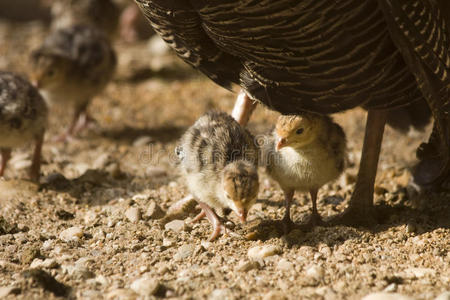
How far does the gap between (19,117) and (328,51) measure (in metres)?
2.27

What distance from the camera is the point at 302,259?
3213 millimetres

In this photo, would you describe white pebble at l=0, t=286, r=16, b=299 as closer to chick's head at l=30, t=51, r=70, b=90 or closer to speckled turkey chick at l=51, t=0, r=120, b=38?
chick's head at l=30, t=51, r=70, b=90

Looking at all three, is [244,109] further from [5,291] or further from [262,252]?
[5,291]

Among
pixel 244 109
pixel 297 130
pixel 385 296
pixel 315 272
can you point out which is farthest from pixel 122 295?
pixel 244 109

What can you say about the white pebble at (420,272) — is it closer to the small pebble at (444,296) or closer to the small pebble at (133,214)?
the small pebble at (444,296)

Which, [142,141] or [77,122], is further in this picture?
[77,122]

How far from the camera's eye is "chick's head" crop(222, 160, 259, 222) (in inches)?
127

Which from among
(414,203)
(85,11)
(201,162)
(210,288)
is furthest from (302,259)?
(85,11)

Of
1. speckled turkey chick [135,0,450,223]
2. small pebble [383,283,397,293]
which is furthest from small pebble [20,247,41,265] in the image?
small pebble [383,283,397,293]

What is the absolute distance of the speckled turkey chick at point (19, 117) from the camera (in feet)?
14.4

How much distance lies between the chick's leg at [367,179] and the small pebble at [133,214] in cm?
108

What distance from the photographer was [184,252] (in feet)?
10.8

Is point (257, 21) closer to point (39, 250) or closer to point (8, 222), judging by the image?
point (39, 250)

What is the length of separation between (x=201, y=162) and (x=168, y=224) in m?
0.41
